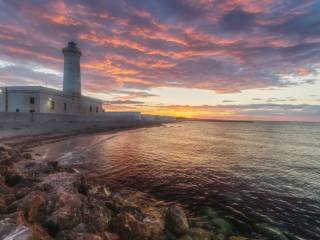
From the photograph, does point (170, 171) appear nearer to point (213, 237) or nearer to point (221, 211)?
point (221, 211)

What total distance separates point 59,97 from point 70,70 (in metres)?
8.16

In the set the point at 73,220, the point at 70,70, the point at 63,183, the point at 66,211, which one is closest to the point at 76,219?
the point at 73,220

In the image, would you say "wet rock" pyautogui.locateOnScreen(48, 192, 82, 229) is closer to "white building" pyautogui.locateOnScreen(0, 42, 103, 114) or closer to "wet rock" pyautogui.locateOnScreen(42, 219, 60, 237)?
"wet rock" pyautogui.locateOnScreen(42, 219, 60, 237)

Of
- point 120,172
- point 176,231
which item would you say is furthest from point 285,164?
point 176,231

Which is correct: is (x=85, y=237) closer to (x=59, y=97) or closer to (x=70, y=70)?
(x=59, y=97)

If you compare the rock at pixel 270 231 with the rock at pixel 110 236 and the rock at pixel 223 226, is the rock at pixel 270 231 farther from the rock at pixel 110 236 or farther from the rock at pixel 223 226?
the rock at pixel 110 236

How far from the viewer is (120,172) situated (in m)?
11.6

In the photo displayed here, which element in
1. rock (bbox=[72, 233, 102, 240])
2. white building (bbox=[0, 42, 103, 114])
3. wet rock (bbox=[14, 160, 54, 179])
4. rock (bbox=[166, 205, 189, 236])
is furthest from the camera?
white building (bbox=[0, 42, 103, 114])

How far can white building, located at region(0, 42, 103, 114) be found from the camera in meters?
37.7

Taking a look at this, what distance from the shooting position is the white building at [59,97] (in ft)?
124

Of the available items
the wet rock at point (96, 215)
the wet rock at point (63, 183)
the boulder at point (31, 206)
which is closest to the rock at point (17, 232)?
the boulder at point (31, 206)

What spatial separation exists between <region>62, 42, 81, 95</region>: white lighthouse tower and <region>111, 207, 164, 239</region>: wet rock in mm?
46989

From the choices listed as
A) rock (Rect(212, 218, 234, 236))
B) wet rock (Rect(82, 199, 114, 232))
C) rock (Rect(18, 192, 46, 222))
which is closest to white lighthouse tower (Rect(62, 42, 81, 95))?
rock (Rect(18, 192, 46, 222))

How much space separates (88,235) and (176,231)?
7.84 feet
